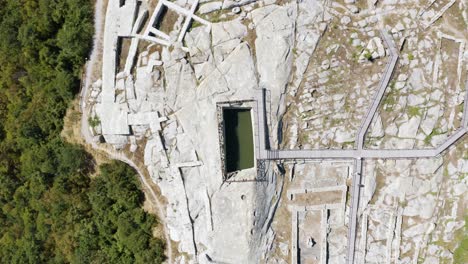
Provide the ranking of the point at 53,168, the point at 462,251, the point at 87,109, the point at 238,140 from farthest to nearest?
the point at 53,168
the point at 87,109
the point at 462,251
the point at 238,140

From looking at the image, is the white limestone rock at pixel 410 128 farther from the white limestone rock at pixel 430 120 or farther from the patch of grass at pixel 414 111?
the white limestone rock at pixel 430 120

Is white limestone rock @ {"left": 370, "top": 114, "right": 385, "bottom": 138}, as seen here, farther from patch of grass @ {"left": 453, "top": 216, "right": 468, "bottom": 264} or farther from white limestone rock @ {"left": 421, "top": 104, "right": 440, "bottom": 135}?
patch of grass @ {"left": 453, "top": 216, "right": 468, "bottom": 264}

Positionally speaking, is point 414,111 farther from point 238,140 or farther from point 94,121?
point 94,121

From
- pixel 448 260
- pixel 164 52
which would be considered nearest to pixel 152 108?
pixel 164 52

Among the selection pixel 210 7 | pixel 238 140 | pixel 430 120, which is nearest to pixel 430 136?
pixel 430 120

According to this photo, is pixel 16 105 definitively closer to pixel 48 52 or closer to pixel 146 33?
pixel 48 52
